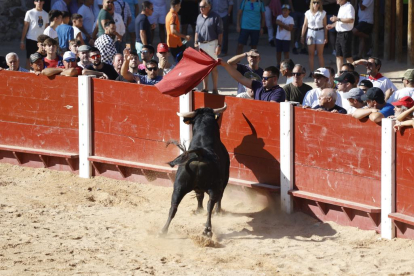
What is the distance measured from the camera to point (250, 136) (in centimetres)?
998

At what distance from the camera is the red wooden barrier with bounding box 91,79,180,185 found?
35.0 feet

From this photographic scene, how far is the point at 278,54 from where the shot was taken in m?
16.5

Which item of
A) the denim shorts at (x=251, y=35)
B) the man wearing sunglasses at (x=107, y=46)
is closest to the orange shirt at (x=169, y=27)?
the man wearing sunglasses at (x=107, y=46)

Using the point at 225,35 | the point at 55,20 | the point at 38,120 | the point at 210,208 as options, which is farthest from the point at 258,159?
the point at 225,35

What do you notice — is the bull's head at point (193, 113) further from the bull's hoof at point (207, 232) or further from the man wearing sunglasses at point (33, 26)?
the man wearing sunglasses at point (33, 26)

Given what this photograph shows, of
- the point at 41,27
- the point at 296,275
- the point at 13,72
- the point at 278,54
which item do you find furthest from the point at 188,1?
the point at 296,275

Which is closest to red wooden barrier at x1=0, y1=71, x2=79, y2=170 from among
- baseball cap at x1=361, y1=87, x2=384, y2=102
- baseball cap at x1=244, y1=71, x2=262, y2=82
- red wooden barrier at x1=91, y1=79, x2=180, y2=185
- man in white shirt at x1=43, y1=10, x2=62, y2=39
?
red wooden barrier at x1=91, y1=79, x2=180, y2=185

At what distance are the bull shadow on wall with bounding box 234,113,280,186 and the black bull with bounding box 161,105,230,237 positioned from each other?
613mm

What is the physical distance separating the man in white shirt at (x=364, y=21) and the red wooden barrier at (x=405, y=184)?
856 cm

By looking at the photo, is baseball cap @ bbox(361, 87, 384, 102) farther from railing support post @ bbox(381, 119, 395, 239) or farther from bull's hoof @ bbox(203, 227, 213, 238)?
bull's hoof @ bbox(203, 227, 213, 238)

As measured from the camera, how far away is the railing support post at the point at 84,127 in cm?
1111

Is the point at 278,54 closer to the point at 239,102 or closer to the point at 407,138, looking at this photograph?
the point at 239,102

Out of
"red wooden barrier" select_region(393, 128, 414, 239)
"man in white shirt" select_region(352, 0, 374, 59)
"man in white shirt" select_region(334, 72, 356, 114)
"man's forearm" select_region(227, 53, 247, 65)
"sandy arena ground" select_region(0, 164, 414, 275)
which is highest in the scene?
"man in white shirt" select_region(352, 0, 374, 59)

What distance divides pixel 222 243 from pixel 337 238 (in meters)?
1.15
